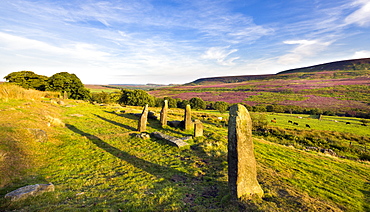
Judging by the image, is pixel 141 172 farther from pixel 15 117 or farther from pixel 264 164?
pixel 15 117

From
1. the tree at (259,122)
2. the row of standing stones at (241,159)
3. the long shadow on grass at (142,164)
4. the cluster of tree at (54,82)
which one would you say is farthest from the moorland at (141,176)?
the cluster of tree at (54,82)

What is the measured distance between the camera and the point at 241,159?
6930 mm

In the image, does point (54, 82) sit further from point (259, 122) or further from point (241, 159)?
point (241, 159)

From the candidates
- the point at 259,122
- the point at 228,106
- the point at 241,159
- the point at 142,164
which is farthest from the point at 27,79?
the point at 241,159

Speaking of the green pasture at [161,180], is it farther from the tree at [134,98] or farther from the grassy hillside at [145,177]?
the tree at [134,98]

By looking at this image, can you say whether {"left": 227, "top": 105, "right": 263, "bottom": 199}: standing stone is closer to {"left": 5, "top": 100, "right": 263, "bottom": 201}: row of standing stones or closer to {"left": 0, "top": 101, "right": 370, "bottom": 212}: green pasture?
{"left": 5, "top": 100, "right": 263, "bottom": 201}: row of standing stones

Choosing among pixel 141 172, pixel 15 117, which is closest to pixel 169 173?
pixel 141 172

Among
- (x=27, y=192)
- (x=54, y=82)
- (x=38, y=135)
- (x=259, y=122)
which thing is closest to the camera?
(x=27, y=192)

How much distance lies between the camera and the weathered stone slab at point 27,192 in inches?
210

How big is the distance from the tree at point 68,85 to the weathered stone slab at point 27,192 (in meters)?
50.5

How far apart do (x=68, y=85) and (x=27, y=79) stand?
13652 mm

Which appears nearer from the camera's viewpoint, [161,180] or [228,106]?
[161,180]

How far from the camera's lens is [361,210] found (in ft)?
24.8

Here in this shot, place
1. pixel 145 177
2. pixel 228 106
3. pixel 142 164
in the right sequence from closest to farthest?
pixel 145 177, pixel 142 164, pixel 228 106
